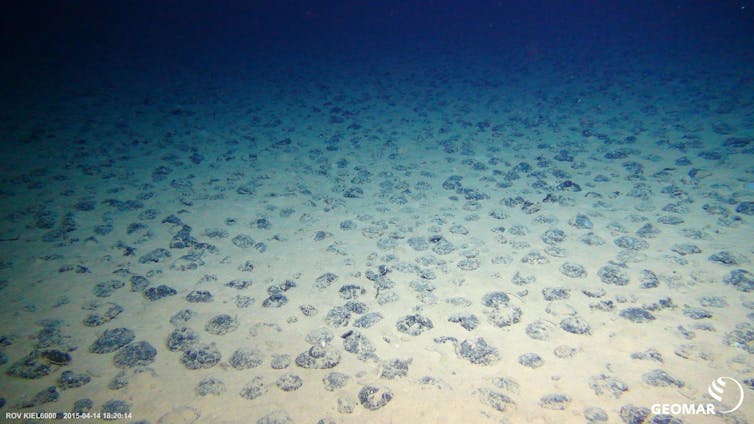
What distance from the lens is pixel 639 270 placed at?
13.2 feet

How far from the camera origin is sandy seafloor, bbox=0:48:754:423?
285cm

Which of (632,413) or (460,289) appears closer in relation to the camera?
(632,413)

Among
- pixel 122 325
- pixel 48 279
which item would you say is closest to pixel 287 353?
pixel 122 325

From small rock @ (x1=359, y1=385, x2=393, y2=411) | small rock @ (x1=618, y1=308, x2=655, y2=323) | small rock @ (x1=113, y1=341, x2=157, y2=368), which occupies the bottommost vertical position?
small rock @ (x1=113, y1=341, x2=157, y2=368)

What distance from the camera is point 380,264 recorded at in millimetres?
4285

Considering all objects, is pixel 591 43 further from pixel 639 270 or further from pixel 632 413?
pixel 632 413

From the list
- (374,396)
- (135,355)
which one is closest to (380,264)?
(374,396)

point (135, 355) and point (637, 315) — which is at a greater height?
point (637, 315)

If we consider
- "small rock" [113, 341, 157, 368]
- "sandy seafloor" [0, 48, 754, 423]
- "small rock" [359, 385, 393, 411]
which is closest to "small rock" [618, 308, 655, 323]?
"sandy seafloor" [0, 48, 754, 423]

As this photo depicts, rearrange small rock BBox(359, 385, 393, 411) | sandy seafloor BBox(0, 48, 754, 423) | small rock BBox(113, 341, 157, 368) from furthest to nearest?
small rock BBox(113, 341, 157, 368), sandy seafloor BBox(0, 48, 754, 423), small rock BBox(359, 385, 393, 411)

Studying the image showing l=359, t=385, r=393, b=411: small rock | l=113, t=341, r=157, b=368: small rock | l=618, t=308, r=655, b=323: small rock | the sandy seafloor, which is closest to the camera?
l=359, t=385, r=393, b=411: small rock

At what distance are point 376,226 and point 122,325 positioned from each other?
3.01 meters

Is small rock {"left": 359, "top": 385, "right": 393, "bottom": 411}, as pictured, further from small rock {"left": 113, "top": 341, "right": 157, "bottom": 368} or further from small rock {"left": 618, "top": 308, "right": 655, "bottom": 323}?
small rock {"left": 618, "top": 308, "right": 655, "bottom": 323}

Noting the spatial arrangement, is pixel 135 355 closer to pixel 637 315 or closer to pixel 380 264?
pixel 380 264
